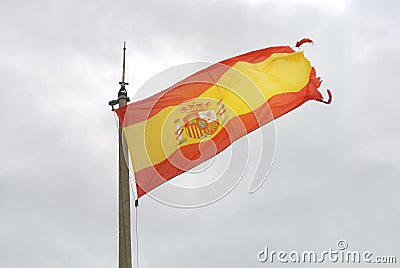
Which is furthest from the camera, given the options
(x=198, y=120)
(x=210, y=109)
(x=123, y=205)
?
(x=210, y=109)

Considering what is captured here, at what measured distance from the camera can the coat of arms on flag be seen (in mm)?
22188

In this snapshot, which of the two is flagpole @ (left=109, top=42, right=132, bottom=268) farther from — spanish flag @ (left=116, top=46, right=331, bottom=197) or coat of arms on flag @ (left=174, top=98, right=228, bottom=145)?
coat of arms on flag @ (left=174, top=98, right=228, bottom=145)

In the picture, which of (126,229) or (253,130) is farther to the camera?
(253,130)

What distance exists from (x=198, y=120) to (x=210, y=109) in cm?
62

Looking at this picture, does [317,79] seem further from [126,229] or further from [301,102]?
[126,229]

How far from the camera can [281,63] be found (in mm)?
23922

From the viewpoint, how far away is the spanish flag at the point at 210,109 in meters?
21.4

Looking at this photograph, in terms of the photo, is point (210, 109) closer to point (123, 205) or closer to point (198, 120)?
point (198, 120)

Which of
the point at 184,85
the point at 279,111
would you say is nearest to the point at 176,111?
the point at 184,85

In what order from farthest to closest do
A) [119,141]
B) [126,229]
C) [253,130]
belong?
1. [253,130]
2. [119,141]
3. [126,229]

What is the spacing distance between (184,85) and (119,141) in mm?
2910

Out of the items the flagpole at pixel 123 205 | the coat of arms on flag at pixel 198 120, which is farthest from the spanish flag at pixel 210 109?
the flagpole at pixel 123 205

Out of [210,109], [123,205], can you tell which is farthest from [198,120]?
[123,205]

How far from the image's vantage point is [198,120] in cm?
2233
